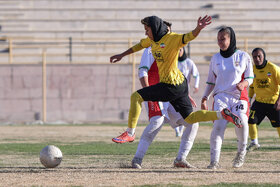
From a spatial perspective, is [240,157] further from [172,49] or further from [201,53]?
[201,53]

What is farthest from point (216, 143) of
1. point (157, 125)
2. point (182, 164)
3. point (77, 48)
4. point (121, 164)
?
point (77, 48)

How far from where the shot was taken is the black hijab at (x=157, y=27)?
9.27 metres

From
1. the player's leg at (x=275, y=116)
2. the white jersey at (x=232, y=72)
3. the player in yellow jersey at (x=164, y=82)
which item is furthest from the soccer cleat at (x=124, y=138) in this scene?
the player's leg at (x=275, y=116)

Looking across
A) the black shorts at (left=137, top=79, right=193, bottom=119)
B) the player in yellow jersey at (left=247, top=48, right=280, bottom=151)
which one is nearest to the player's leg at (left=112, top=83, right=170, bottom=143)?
the black shorts at (left=137, top=79, right=193, bottom=119)

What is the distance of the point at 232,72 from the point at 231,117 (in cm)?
76

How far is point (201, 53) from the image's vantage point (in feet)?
91.9

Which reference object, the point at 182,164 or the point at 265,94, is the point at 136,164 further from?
the point at 265,94

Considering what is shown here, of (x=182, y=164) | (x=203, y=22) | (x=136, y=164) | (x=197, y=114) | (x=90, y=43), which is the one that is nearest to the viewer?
(x=203, y=22)

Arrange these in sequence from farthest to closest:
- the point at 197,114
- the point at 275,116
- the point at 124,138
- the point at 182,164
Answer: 1. the point at 275,116
2. the point at 182,164
3. the point at 197,114
4. the point at 124,138

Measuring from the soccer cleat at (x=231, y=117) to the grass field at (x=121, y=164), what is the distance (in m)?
0.68

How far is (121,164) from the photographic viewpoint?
33.2 feet

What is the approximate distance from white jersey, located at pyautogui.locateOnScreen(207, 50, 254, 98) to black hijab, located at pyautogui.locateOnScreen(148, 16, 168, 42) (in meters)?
→ 1.02

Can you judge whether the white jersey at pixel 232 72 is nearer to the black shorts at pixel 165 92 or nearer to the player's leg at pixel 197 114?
the player's leg at pixel 197 114

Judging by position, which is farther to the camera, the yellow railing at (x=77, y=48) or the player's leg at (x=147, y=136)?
the yellow railing at (x=77, y=48)
